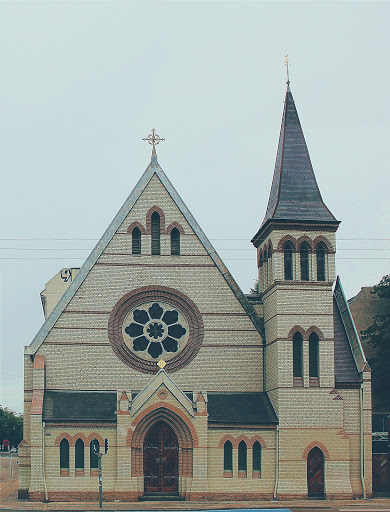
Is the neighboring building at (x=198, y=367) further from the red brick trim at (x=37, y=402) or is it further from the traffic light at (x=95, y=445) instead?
the traffic light at (x=95, y=445)

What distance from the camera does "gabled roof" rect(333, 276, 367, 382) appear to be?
142 feet

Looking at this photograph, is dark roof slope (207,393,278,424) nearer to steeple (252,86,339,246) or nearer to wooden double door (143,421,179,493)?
wooden double door (143,421,179,493)

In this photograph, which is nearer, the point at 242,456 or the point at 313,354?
the point at 242,456

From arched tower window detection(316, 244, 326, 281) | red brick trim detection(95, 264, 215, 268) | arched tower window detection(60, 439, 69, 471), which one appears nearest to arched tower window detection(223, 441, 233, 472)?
arched tower window detection(60, 439, 69, 471)

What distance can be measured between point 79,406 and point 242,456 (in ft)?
25.0

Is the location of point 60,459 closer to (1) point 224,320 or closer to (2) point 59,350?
(2) point 59,350

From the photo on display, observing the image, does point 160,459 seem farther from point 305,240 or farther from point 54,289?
point 54,289

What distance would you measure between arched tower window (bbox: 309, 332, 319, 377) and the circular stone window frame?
516 cm

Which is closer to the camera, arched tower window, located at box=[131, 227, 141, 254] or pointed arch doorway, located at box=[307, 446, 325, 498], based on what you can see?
pointed arch doorway, located at box=[307, 446, 325, 498]

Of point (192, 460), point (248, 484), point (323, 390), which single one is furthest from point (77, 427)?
point (323, 390)

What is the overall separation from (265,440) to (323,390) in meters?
3.45

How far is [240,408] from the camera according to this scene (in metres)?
42.9

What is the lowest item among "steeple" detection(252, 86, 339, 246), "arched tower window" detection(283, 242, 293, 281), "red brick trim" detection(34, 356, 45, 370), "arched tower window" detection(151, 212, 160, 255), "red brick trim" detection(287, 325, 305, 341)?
"red brick trim" detection(34, 356, 45, 370)

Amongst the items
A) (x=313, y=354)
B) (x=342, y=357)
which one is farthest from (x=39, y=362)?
(x=342, y=357)
